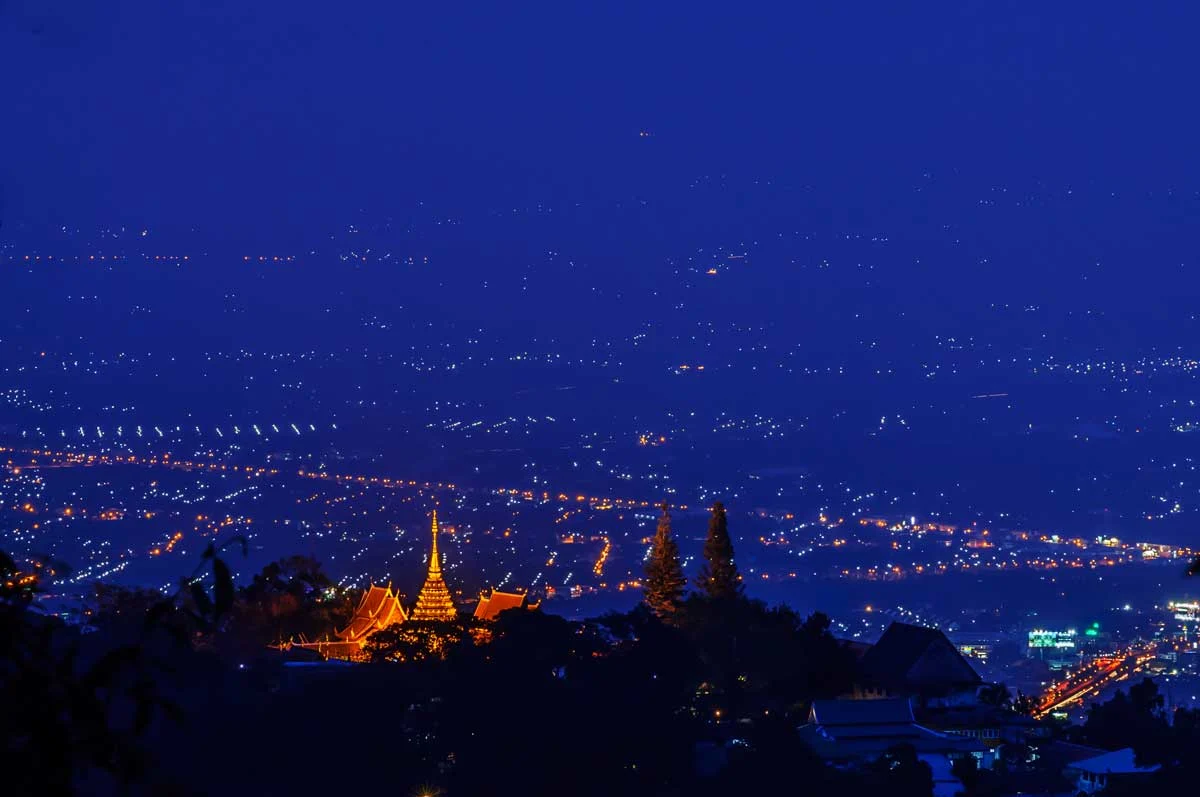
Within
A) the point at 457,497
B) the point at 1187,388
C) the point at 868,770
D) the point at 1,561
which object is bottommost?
the point at 868,770

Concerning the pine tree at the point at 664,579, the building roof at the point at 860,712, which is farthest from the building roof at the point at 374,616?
the building roof at the point at 860,712

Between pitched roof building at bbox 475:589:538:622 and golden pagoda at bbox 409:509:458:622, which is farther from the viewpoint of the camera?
golden pagoda at bbox 409:509:458:622

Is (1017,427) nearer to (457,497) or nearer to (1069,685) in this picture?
(457,497)

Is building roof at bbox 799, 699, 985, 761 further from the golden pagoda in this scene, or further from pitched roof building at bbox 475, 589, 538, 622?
the golden pagoda

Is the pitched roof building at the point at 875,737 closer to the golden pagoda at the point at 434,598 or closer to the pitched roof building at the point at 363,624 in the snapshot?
the pitched roof building at the point at 363,624

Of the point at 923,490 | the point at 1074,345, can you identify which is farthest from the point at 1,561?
the point at 1074,345

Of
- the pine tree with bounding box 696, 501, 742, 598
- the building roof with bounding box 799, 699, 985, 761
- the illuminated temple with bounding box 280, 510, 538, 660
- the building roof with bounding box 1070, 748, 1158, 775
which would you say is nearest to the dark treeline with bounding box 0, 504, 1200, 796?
the building roof with bounding box 1070, 748, 1158, 775
